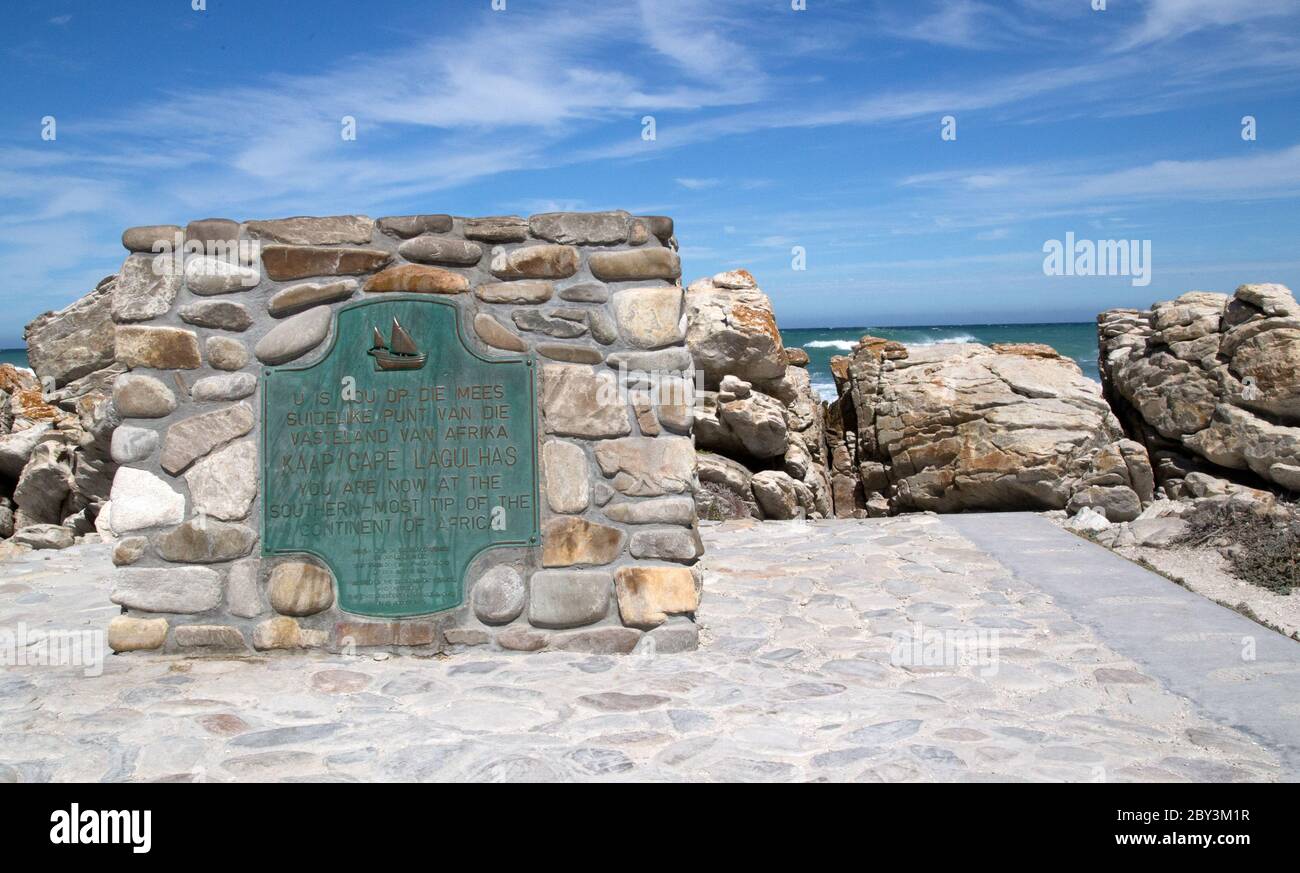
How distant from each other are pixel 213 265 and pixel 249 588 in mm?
1412

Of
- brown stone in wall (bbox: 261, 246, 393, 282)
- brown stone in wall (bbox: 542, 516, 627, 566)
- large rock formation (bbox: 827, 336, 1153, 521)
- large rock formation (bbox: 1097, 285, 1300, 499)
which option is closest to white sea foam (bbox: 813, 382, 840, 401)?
large rock formation (bbox: 827, 336, 1153, 521)

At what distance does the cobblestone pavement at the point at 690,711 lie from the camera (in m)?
3.16

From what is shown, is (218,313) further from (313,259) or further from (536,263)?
(536,263)

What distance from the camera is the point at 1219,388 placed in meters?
8.06

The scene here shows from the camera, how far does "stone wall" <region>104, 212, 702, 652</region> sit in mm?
4406

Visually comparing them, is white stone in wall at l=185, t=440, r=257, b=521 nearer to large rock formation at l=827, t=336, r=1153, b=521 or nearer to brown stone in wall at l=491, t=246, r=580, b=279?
brown stone in wall at l=491, t=246, r=580, b=279

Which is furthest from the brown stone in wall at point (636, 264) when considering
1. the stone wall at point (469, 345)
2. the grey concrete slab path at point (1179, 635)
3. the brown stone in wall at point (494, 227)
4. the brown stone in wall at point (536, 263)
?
the grey concrete slab path at point (1179, 635)

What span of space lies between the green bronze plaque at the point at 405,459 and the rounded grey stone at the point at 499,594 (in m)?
0.09

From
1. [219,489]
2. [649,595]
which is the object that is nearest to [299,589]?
[219,489]

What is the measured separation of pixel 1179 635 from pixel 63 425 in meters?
9.84

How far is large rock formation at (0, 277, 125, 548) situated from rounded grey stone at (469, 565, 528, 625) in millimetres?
5111

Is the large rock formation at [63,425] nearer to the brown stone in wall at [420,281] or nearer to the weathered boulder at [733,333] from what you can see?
the brown stone in wall at [420,281]

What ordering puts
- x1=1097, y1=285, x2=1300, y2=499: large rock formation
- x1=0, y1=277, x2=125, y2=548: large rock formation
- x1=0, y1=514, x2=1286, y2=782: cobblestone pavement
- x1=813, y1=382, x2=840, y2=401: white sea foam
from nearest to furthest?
x1=0, y1=514, x2=1286, y2=782: cobblestone pavement < x1=1097, y1=285, x2=1300, y2=499: large rock formation < x1=0, y1=277, x2=125, y2=548: large rock formation < x1=813, y1=382, x2=840, y2=401: white sea foam
